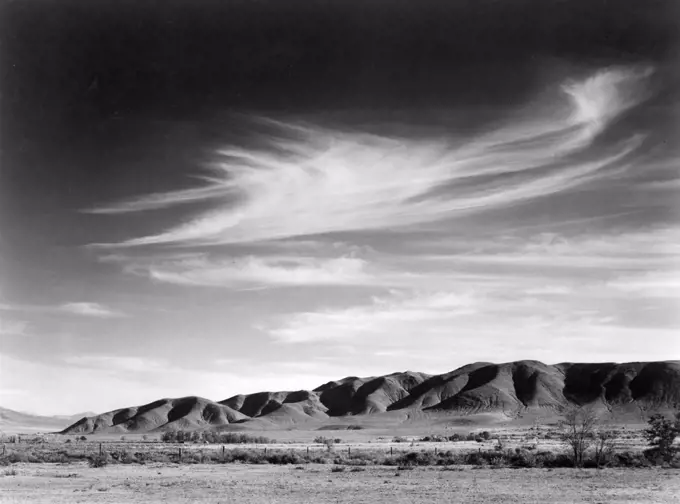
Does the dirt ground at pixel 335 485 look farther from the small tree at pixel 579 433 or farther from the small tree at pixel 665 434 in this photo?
the small tree at pixel 665 434

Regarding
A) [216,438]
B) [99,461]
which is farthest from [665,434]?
[216,438]

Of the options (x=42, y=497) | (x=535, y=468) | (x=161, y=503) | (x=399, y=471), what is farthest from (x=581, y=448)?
(x=42, y=497)

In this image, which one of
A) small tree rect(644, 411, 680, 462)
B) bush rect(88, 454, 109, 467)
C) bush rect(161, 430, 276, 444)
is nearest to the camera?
small tree rect(644, 411, 680, 462)

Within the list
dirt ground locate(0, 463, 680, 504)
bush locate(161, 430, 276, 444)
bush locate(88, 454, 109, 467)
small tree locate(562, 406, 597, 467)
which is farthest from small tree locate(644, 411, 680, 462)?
bush locate(161, 430, 276, 444)

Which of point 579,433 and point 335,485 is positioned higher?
point 579,433

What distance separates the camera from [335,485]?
32781 millimetres

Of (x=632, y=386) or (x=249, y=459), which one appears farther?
(x=632, y=386)

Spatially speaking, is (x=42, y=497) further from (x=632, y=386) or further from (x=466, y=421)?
(x=632, y=386)

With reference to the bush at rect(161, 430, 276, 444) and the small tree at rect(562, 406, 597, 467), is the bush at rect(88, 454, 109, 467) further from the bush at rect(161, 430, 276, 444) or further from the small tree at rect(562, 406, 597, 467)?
the bush at rect(161, 430, 276, 444)

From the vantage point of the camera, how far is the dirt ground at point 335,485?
2717 centimetres

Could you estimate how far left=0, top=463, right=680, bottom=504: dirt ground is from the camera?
27172 millimetres

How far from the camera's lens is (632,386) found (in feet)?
655

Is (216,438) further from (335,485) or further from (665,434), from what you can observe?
(335,485)

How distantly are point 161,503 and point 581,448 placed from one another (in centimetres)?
2696
